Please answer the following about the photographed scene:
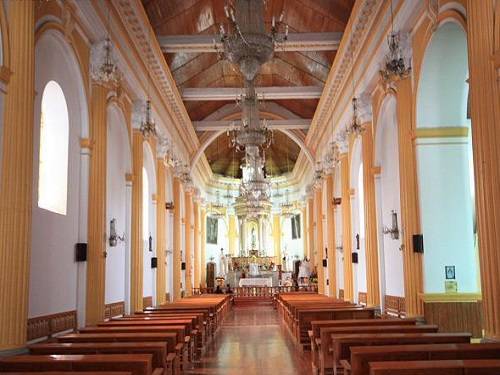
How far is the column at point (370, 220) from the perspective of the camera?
12.1m

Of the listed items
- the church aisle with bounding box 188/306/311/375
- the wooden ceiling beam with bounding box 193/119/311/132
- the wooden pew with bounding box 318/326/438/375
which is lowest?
the church aisle with bounding box 188/306/311/375

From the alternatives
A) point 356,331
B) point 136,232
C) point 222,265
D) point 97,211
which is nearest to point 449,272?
point 356,331

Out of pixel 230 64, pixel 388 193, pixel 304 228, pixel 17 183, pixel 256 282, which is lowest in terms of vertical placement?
pixel 256 282

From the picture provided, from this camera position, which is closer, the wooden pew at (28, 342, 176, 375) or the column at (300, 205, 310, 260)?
the wooden pew at (28, 342, 176, 375)

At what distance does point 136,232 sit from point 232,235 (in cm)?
2053

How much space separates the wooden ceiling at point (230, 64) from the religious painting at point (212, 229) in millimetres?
9245

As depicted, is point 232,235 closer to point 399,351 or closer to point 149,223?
point 149,223

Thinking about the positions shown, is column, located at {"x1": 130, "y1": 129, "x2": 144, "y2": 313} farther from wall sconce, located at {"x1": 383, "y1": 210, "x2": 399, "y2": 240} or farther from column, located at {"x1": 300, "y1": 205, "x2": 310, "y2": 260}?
column, located at {"x1": 300, "y1": 205, "x2": 310, "y2": 260}

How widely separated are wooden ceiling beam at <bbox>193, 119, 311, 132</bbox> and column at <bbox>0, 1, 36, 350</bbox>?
15.7m

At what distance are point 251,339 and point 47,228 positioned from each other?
596 cm

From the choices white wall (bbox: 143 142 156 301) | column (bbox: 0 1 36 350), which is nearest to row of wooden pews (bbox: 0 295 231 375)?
column (bbox: 0 1 36 350)

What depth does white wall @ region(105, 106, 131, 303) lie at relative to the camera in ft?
36.1

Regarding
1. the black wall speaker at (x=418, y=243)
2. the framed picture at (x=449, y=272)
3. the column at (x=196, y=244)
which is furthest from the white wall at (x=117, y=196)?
the column at (x=196, y=244)

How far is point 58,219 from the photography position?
8359 millimetres
